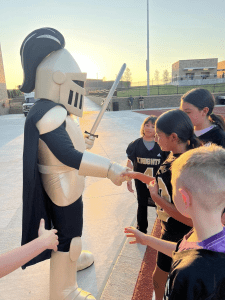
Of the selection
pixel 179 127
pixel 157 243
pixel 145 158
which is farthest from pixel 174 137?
pixel 145 158

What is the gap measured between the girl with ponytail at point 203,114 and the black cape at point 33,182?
1208mm

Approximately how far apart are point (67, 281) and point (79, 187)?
0.74m

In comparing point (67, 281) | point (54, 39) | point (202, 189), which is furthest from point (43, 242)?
point (54, 39)

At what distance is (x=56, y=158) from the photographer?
1.68 meters

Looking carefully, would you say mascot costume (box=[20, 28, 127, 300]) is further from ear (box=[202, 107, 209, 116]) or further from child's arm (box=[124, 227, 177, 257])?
ear (box=[202, 107, 209, 116])

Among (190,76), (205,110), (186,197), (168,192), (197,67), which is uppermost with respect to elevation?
(197,67)

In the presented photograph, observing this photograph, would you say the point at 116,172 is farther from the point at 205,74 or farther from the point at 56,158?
the point at 205,74

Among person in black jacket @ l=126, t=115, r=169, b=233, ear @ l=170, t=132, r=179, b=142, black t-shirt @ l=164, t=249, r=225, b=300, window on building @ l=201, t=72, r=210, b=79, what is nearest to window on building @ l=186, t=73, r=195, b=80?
window on building @ l=201, t=72, r=210, b=79

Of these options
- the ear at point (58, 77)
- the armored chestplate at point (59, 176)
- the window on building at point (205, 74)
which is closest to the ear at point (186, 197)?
the armored chestplate at point (59, 176)

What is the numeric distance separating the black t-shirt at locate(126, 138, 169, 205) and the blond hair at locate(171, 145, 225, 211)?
1675 millimetres

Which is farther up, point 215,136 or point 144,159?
point 215,136

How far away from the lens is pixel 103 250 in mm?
2477

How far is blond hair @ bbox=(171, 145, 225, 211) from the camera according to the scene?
0.72 meters

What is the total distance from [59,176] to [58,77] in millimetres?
734
